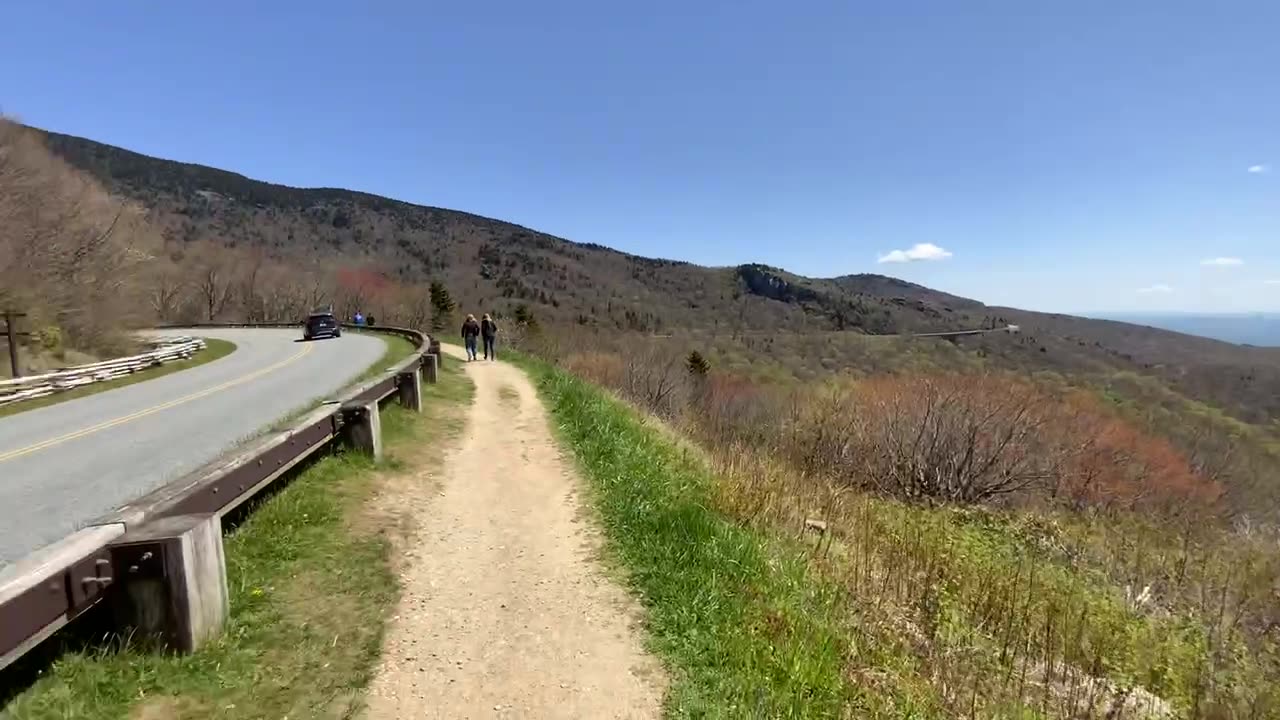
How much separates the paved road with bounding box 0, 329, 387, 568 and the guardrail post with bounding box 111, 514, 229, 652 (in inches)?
122

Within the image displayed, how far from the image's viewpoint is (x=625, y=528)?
231 inches

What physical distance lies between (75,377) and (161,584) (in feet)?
65.6

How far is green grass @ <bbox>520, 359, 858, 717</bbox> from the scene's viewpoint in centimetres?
353

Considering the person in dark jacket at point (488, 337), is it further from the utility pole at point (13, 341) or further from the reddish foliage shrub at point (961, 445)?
the utility pole at point (13, 341)

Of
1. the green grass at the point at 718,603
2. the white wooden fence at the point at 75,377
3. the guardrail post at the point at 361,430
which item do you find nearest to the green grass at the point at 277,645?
the guardrail post at the point at 361,430

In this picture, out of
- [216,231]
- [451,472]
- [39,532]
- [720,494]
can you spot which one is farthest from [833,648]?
[216,231]

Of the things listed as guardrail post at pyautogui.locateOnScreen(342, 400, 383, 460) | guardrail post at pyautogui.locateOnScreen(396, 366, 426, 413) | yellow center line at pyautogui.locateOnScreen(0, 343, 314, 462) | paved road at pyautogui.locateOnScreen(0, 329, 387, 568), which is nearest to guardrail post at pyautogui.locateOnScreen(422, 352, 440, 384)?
paved road at pyautogui.locateOnScreen(0, 329, 387, 568)

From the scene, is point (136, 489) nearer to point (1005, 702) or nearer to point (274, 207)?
point (1005, 702)

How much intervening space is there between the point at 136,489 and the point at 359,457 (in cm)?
253

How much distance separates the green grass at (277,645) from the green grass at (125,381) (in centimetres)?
1370

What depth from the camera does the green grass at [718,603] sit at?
11.6ft

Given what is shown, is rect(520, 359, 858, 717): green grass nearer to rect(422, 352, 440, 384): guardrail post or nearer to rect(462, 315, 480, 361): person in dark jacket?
rect(422, 352, 440, 384): guardrail post

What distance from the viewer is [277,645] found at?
146 inches

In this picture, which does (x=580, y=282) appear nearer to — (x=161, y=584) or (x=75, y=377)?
(x=75, y=377)
